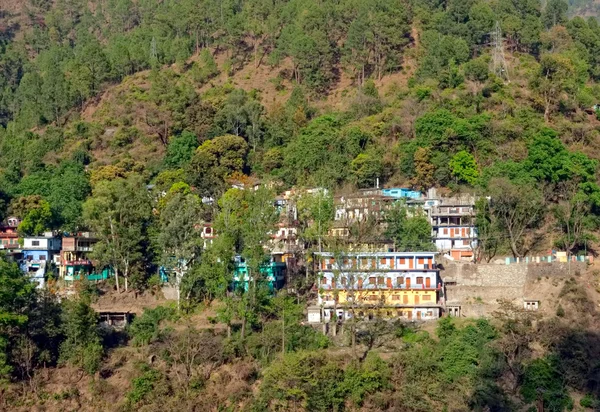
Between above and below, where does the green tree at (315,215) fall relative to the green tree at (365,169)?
below

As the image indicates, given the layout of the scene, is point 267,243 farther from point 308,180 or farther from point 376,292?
point 308,180

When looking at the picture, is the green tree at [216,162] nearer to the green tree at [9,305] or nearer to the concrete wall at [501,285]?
the green tree at [9,305]

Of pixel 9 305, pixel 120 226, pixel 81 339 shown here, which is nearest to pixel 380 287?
pixel 120 226

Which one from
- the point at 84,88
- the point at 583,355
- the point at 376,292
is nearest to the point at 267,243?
the point at 376,292

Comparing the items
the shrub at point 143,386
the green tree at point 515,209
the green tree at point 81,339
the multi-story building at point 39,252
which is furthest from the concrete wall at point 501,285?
the multi-story building at point 39,252

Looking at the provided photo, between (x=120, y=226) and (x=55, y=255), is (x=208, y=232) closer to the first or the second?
(x=120, y=226)

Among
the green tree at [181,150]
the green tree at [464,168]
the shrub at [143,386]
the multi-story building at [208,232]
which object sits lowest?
the shrub at [143,386]

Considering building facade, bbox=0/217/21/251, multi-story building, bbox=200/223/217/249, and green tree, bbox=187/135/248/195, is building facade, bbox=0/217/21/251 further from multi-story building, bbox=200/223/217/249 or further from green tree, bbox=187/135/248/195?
green tree, bbox=187/135/248/195
